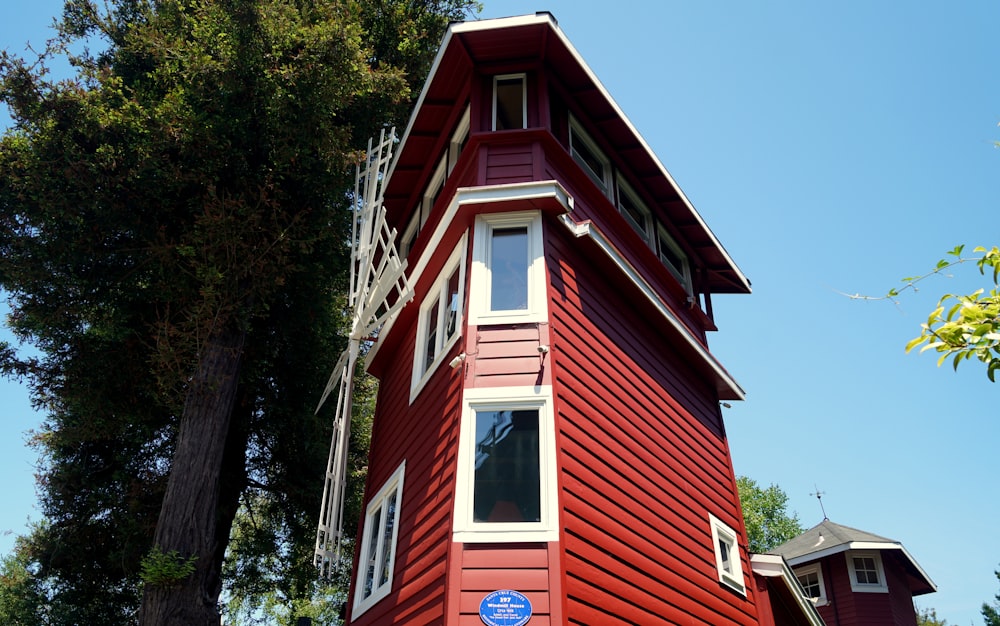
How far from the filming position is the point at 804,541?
22.7 meters

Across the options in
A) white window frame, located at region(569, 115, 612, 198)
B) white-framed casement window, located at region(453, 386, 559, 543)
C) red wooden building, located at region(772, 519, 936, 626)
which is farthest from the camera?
red wooden building, located at region(772, 519, 936, 626)

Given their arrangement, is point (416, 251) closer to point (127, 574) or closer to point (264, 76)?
point (264, 76)

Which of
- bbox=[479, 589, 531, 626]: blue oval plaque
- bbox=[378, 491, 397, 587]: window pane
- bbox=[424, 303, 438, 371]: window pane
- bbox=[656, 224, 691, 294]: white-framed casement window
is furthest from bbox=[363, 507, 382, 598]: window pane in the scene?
bbox=[656, 224, 691, 294]: white-framed casement window

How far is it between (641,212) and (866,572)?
15.4 meters

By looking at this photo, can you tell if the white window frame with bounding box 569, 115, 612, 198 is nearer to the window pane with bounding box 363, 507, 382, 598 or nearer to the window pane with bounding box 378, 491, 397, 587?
the window pane with bounding box 378, 491, 397, 587

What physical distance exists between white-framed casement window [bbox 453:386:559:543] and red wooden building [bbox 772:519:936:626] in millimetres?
15705

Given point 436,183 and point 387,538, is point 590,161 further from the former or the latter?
point 387,538

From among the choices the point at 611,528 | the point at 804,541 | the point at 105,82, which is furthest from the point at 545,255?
the point at 804,541

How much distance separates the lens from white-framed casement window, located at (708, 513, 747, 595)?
392 inches

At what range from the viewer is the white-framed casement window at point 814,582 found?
A: 20844mm

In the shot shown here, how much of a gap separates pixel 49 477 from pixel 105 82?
926 centimetres

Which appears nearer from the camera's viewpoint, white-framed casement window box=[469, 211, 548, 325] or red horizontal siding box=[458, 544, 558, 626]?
red horizontal siding box=[458, 544, 558, 626]

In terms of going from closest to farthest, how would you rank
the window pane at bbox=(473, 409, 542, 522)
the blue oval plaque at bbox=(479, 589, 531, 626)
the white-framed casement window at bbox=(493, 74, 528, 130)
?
the blue oval plaque at bbox=(479, 589, 531, 626) → the window pane at bbox=(473, 409, 542, 522) → the white-framed casement window at bbox=(493, 74, 528, 130)

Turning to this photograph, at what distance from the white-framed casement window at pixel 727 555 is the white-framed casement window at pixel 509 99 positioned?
277 inches
